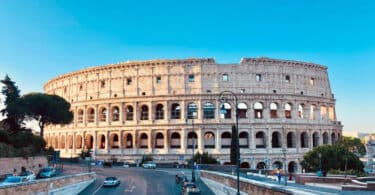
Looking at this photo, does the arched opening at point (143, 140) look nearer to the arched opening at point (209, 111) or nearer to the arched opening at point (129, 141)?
the arched opening at point (129, 141)

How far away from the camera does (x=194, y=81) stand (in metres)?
59.6

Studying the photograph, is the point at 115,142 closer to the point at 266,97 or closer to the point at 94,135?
the point at 94,135

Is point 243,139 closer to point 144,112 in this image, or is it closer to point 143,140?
point 143,140

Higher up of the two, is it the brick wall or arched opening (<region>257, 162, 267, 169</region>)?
the brick wall

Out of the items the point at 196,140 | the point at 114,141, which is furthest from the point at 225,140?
the point at 114,141

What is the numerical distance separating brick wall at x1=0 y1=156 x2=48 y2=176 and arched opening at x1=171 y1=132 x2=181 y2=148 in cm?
2416

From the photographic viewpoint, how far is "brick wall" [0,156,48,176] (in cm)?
3112

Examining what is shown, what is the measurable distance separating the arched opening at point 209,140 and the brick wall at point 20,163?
27.4 meters

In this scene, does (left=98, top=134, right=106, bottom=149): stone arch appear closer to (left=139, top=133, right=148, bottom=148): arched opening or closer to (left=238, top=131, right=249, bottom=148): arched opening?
(left=139, top=133, right=148, bottom=148): arched opening

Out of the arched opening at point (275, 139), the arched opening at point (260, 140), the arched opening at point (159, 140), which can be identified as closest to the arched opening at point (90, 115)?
the arched opening at point (159, 140)

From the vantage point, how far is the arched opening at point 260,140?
197 feet

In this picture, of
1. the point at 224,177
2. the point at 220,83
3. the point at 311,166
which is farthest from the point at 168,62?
the point at 224,177

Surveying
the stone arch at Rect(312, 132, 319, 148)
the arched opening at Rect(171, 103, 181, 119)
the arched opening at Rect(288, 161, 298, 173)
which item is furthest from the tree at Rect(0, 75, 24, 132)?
the stone arch at Rect(312, 132, 319, 148)

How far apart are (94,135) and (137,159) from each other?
10.6m
